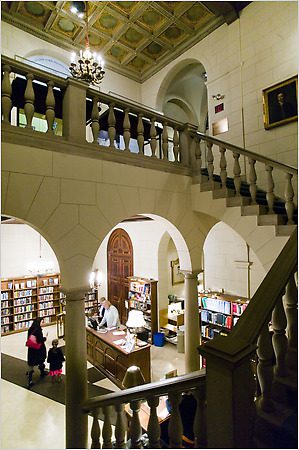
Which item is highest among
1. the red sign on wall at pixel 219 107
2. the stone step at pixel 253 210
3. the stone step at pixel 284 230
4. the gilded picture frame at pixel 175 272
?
the red sign on wall at pixel 219 107

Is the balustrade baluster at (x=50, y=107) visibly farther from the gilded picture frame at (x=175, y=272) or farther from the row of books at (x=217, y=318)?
the gilded picture frame at (x=175, y=272)

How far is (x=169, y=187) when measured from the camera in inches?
163

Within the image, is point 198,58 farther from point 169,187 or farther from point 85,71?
point 169,187

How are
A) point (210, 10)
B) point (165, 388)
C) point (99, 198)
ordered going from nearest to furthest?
1. point (165, 388)
2. point (99, 198)
3. point (210, 10)

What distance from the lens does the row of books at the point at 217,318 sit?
615 centimetres

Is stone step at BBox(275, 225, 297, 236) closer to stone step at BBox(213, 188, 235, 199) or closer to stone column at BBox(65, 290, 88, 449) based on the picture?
stone step at BBox(213, 188, 235, 199)

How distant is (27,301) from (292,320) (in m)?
9.30

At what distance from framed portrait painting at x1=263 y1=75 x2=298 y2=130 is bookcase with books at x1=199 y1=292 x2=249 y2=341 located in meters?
3.95

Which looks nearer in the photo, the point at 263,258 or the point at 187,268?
the point at 263,258

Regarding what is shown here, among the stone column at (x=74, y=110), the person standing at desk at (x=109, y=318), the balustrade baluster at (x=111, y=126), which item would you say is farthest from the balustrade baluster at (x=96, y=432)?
the person standing at desk at (x=109, y=318)

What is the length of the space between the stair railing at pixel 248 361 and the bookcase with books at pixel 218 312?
4425mm

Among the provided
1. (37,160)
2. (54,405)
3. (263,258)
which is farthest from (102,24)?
(54,405)

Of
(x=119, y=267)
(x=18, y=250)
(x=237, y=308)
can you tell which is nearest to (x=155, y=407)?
(x=237, y=308)

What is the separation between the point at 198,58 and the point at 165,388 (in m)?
7.79
